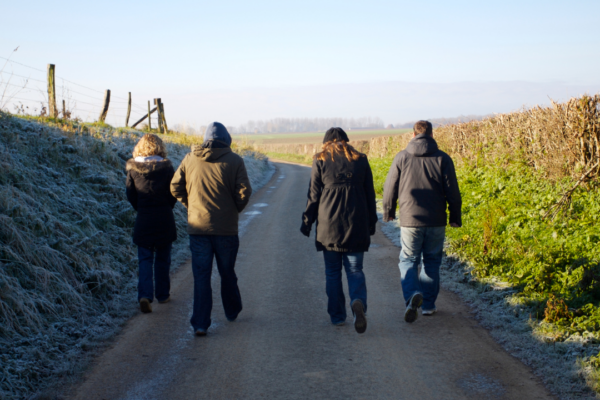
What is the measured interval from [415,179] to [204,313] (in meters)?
2.73

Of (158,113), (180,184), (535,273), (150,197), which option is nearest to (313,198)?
(180,184)

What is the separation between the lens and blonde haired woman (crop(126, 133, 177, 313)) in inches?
A: 221

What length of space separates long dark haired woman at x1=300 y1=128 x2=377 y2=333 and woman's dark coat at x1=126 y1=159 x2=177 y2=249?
6.05 ft

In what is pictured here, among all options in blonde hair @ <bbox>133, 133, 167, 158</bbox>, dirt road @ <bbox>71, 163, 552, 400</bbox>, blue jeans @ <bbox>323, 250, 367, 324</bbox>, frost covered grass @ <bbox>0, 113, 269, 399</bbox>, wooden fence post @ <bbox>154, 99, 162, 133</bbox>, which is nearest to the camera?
dirt road @ <bbox>71, 163, 552, 400</bbox>

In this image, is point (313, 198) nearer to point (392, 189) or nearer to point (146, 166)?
point (392, 189)

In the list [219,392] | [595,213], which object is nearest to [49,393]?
[219,392]

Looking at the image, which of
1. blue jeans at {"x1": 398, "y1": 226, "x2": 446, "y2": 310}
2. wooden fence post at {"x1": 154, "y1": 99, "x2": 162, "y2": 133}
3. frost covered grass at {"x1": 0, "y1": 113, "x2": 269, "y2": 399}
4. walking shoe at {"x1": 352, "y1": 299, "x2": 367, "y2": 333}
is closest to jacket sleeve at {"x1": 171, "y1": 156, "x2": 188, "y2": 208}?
frost covered grass at {"x1": 0, "y1": 113, "x2": 269, "y2": 399}

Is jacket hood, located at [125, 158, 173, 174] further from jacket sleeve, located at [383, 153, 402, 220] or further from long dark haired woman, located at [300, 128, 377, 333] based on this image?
jacket sleeve, located at [383, 153, 402, 220]

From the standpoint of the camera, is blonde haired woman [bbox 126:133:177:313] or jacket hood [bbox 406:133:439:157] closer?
jacket hood [bbox 406:133:439:157]

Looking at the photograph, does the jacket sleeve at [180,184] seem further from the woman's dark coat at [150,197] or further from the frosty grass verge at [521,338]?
the frosty grass verge at [521,338]

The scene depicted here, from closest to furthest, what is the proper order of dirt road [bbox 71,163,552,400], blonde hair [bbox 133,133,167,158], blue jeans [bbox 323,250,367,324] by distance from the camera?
dirt road [bbox 71,163,552,400] → blue jeans [bbox 323,250,367,324] → blonde hair [bbox 133,133,167,158]

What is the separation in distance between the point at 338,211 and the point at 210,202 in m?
1.35

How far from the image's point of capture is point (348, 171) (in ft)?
16.0

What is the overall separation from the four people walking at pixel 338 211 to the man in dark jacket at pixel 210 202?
0.01 meters
